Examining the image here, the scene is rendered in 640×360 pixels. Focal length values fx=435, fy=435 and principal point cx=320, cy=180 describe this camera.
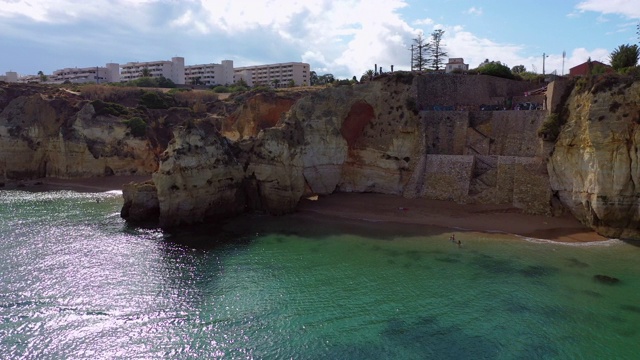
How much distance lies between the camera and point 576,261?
26.0m

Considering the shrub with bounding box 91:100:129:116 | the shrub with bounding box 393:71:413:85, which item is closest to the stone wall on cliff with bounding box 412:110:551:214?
the shrub with bounding box 393:71:413:85

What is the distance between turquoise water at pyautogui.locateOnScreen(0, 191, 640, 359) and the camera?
17.2 meters

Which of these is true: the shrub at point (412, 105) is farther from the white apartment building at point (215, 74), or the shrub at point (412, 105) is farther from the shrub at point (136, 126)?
the white apartment building at point (215, 74)

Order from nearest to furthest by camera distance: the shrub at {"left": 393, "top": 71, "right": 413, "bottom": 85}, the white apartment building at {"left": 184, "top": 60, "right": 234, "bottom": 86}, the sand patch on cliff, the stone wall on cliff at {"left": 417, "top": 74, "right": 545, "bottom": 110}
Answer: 1. the sand patch on cliff
2. the shrub at {"left": 393, "top": 71, "right": 413, "bottom": 85}
3. the stone wall on cliff at {"left": 417, "top": 74, "right": 545, "bottom": 110}
4. the white apartment building at {"left": 184, "top": 60, "right": 234, "bottom": 86}

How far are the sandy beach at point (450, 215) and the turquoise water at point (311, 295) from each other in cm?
190

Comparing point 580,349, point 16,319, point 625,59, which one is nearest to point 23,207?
point 16,319

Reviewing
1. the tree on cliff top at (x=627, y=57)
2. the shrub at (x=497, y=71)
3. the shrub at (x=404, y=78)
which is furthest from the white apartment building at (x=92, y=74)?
the tree on cliff top at (x=627, y=57)

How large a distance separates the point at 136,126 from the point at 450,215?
4059cm

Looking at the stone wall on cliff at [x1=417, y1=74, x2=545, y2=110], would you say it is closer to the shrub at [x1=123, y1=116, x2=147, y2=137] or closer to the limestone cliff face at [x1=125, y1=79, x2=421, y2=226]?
the limestone cliff face at [x1=125, y1=79, x2=421, y2=226]

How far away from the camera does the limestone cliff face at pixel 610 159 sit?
2927cm

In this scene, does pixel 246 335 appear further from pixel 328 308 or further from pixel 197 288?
pixel 197 288

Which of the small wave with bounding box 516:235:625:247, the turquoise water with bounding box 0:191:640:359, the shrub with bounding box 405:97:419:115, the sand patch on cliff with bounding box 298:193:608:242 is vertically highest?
the shrub with bounding box 405:97:419:115

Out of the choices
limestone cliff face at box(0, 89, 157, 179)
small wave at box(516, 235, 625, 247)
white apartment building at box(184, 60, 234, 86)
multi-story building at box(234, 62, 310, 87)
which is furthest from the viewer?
multi-story building at box(234, 62, 310, 87)

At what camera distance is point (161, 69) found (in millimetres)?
117750
